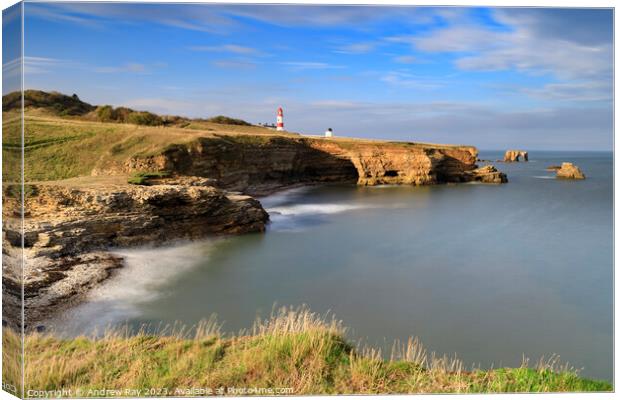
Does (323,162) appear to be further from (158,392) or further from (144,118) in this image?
(158,392)

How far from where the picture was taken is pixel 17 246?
4574 millimetres

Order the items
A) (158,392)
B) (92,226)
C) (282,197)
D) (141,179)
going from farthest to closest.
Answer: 1. (282,197)
2. (141,179)
3. (92,226)
4. (158,392)

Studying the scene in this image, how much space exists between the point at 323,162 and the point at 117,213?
19.6m

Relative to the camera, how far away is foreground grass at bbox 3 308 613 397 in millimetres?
4320

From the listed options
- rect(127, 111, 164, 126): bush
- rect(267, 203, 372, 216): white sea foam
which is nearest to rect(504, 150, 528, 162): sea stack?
rect(267, 203, 372, 216): white sea foam

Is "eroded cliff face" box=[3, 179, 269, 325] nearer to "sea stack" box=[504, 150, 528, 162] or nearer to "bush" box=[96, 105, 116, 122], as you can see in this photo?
"bush" box=[96, 105, 116, 122]

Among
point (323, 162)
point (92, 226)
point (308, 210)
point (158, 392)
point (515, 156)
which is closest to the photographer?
point (158, 392)

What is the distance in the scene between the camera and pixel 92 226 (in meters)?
9.16

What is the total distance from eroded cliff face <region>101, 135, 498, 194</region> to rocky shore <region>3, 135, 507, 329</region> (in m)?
0.10

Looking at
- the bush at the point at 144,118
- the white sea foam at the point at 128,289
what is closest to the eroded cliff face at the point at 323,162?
the bush at the point at 144,118

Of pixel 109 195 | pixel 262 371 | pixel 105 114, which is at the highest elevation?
pixel 105 114

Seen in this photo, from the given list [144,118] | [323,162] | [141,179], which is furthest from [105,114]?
[323,162]

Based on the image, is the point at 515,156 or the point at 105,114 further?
the point at 515,156

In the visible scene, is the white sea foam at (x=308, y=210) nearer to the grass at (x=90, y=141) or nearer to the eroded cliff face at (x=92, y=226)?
the eroded cliff face at (x=92, y=226)
